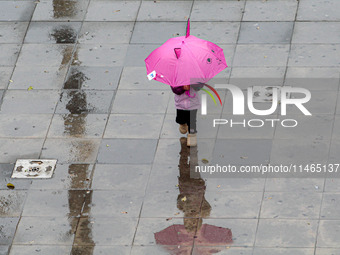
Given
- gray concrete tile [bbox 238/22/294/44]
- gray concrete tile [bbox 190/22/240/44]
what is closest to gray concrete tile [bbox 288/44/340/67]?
gray concrete tile [bbox 238/22/294/44]

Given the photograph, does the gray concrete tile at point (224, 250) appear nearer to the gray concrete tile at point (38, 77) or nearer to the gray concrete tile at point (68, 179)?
the gray concrete tile at point (68, 179)

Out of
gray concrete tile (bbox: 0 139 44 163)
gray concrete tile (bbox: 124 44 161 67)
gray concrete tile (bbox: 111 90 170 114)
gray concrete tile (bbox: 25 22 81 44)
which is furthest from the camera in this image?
gray concrete tile (bbox: 25 22 81 44)

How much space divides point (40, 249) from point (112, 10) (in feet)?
22.3

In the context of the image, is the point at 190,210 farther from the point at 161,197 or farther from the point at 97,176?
the point at 97,176

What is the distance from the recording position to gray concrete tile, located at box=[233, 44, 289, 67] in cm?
1431

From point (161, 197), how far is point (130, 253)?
46.8 inches

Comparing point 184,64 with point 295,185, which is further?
point 295,185

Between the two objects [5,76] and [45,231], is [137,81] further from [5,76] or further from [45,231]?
[45,231]

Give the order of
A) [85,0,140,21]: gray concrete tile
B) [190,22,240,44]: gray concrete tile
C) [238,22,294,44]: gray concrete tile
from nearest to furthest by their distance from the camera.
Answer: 1. [238,22,294,44]: gray concrete tile
2. [190,22,240,44]: gray concrete tile
3. [85,0,140,21]: gray concrete tile

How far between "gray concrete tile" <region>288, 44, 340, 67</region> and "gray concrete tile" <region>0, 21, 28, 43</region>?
17.3 ft

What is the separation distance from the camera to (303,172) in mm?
11828

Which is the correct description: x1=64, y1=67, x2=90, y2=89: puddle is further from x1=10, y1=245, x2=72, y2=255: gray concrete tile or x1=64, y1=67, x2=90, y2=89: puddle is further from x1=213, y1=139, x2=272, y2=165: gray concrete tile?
x1=10, y1=245, x2=72, y2=255: gray concrete tile

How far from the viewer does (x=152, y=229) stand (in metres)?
11.1

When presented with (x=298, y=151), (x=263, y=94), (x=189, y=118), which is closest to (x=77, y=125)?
(x=189, y=118)
